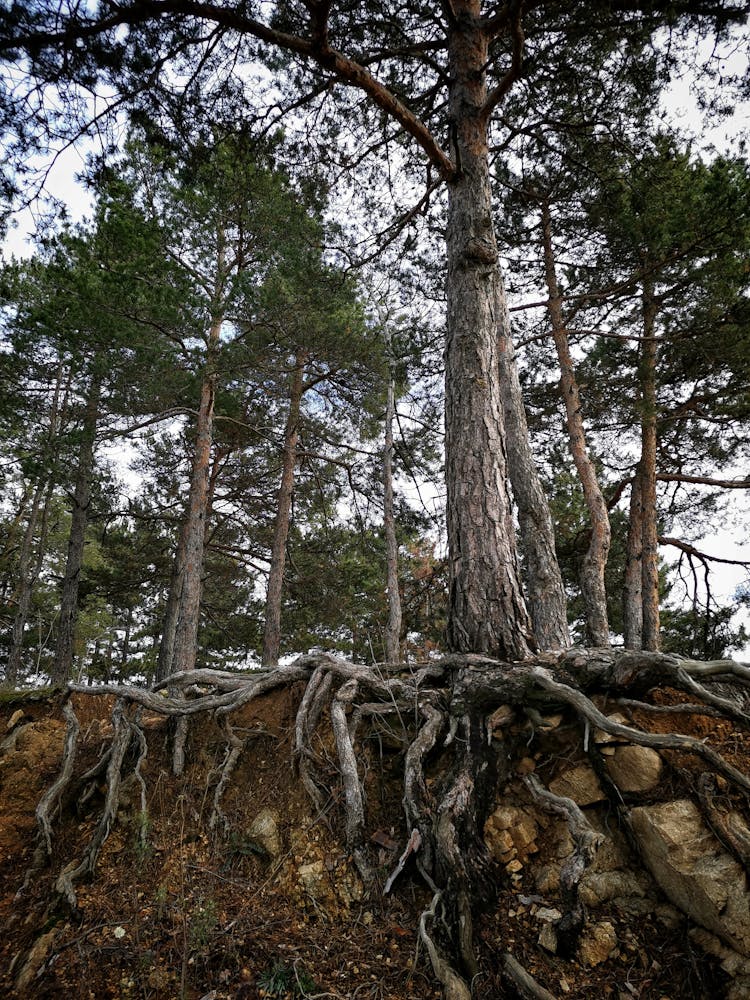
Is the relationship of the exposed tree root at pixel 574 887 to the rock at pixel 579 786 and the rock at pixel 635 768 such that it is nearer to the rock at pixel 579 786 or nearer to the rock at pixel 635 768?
the rock at pixel 579 786

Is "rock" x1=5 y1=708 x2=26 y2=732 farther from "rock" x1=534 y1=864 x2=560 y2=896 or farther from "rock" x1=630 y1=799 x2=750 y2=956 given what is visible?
"rock" x1=630 y1=799 x2=750 y2=956

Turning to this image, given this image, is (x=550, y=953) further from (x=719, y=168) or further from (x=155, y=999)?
(x=719, y=168)

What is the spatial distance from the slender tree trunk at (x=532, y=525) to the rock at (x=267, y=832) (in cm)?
288

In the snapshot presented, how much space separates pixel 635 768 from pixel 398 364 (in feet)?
25.8

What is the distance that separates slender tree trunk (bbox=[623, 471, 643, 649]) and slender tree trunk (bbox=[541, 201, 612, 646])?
1598 mm

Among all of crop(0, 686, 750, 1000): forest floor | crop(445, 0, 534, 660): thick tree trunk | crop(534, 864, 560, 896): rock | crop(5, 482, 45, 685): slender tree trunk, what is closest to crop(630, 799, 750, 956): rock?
crop(0, 686, 750, 1000): forest floor

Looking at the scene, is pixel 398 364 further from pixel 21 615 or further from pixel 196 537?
pixel 21 615

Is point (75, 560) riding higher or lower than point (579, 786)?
higher

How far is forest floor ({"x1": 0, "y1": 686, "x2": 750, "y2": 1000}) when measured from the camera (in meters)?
2.23

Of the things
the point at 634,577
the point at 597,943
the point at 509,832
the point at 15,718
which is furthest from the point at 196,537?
the point at 634,577

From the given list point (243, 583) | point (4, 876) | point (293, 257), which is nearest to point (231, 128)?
point (293, 257)

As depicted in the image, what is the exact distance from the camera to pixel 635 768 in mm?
2756

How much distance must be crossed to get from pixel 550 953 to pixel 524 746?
948mm

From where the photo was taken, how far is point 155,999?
223 cm
